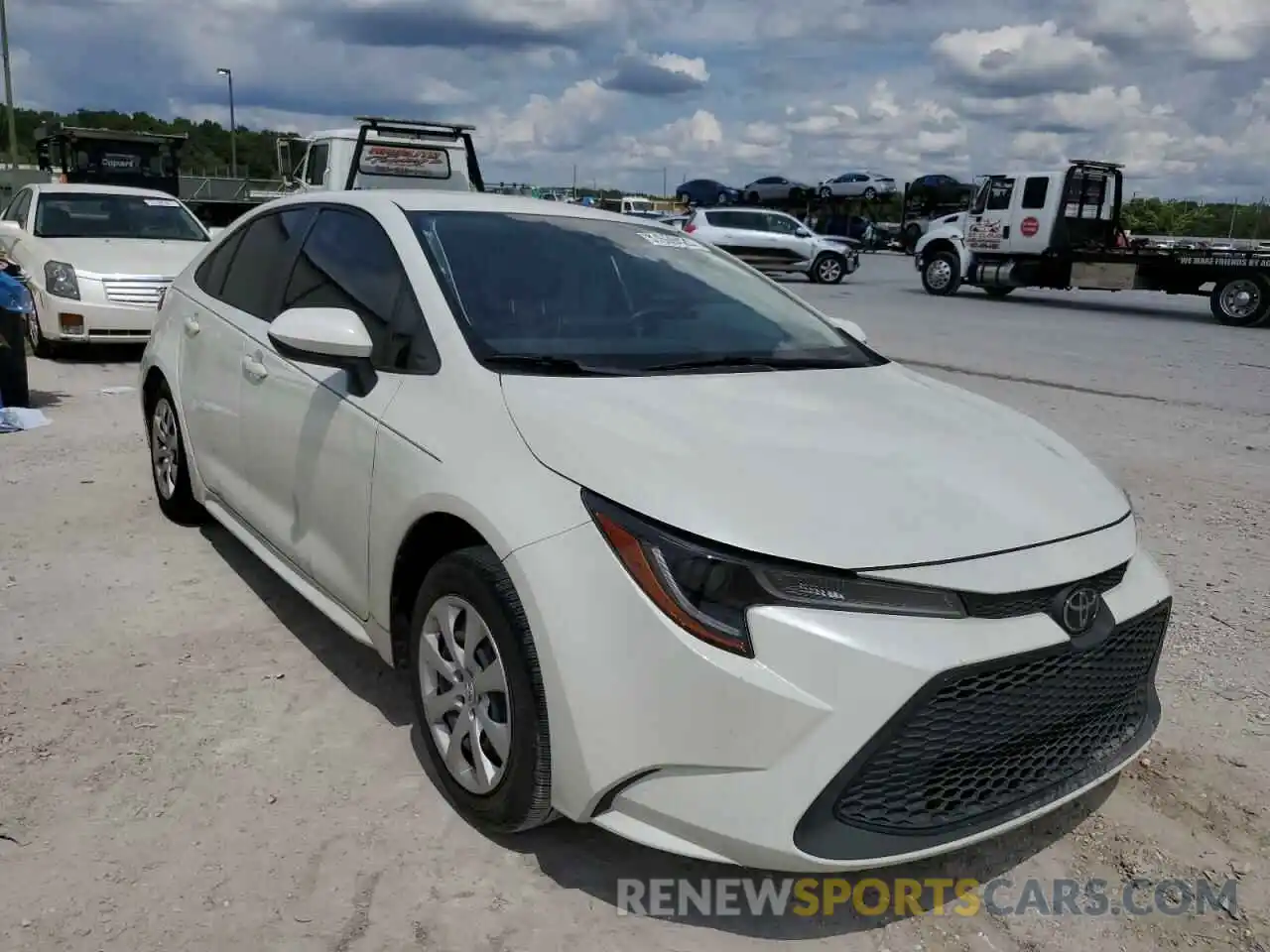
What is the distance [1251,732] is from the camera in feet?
11.2

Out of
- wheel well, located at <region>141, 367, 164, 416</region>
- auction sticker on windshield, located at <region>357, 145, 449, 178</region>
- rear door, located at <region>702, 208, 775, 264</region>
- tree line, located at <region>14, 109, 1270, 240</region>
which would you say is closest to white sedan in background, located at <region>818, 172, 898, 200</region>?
tree line, located at <region>14, 109, 1270, 240</region>

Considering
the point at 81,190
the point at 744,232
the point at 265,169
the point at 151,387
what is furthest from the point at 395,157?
the point at 265,169

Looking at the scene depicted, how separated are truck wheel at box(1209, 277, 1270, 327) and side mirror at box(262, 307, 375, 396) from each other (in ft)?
57.6

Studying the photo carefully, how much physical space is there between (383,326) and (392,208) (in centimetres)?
55

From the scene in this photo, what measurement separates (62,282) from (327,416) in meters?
7.11

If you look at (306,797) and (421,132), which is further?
(421,132)

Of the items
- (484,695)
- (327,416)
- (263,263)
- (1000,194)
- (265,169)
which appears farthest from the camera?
(265,169)

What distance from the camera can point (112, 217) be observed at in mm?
10359

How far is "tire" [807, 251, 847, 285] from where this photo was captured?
23.8 meters

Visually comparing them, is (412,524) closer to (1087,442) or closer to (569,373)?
(569,373)

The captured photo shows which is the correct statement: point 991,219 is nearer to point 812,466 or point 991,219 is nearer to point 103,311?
point 103,311

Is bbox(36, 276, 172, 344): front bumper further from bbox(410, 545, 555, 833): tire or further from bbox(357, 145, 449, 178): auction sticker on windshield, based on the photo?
bbox(410, 545, 555, 833): tire

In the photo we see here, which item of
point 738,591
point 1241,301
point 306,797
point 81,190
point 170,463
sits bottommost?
point 306,797

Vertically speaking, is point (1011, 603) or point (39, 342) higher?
point (1011, 603)
